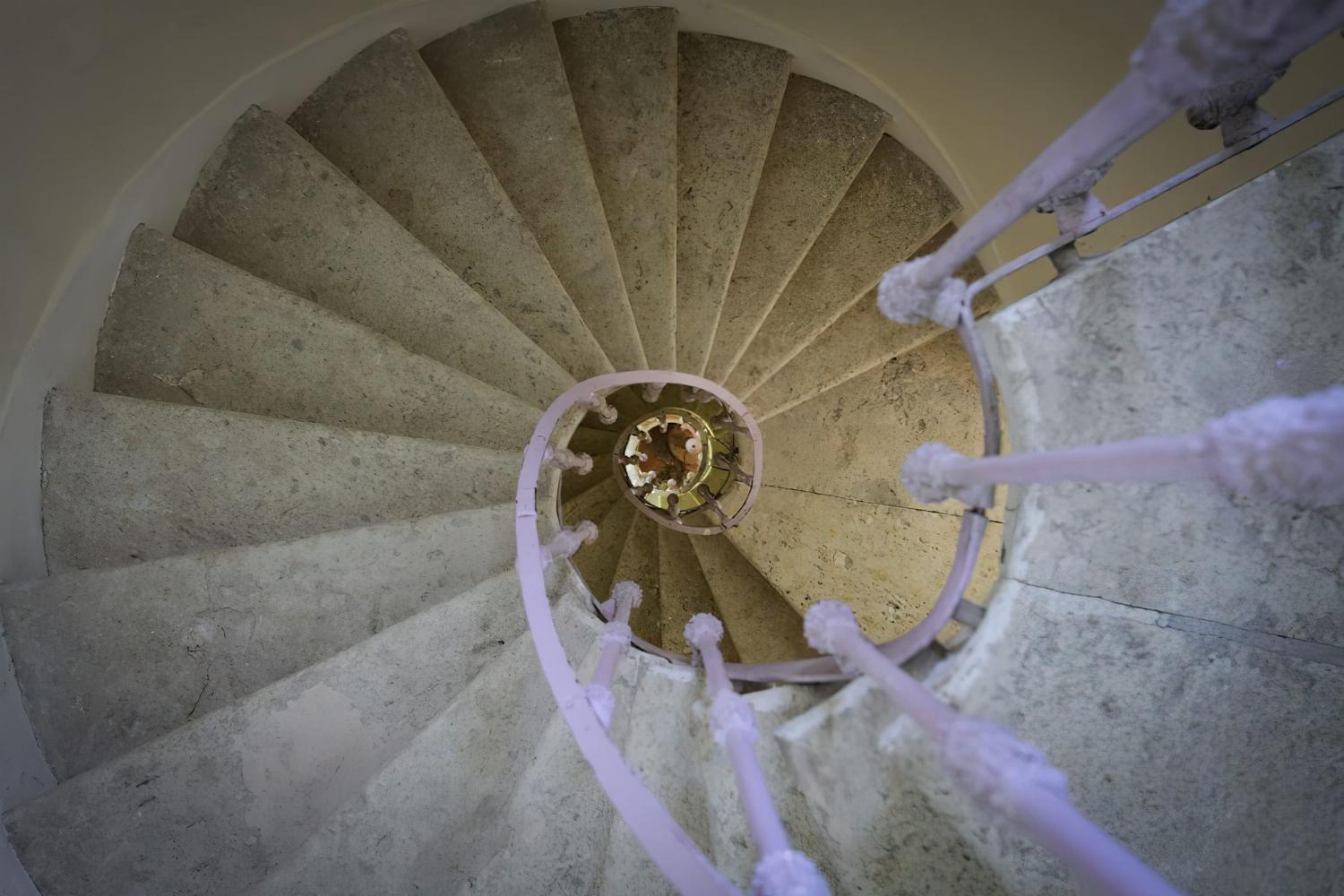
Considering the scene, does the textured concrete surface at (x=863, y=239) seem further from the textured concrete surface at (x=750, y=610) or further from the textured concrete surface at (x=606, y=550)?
the textured concrete surface at (x=606, y=550)

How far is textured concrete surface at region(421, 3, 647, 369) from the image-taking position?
3023 millimetres

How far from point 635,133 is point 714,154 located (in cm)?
39

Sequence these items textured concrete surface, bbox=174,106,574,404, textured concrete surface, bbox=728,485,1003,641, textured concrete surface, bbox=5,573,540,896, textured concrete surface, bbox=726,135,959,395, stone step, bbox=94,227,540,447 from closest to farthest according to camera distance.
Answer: textured concrete surface, bbox=5,573,540,896, stone step, bbox=94,227,540,447, textured concrete surface, bbox=174,106,574,404, textured concrete surface, bbox=726,135,959,395, textured concrete surface, bbox=728,485,1003,641

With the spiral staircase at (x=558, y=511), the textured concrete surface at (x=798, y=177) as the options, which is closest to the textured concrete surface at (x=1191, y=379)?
the spiral staircase at (x=558, y=511)

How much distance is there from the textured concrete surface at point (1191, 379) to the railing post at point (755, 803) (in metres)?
0.72

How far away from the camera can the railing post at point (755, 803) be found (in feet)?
4.05

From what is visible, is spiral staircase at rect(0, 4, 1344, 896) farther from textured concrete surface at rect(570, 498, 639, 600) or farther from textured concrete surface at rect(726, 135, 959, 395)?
textured concrete surface at rect(570, 498, 639, 600)

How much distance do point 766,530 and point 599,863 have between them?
2.73m

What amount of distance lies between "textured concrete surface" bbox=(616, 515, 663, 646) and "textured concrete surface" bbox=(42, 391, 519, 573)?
2.14 meters

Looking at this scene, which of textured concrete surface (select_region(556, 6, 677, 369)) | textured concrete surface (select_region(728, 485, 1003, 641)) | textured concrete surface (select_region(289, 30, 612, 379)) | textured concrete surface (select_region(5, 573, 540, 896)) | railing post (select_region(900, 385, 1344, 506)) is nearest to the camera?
railing post (select_region(900, 385, 1344, 506))

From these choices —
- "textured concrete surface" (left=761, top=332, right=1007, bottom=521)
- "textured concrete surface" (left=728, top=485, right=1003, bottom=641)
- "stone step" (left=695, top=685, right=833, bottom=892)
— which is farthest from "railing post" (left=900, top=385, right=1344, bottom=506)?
"textured concrete surface" (left=728, top=485, right=1003, bottom=641)

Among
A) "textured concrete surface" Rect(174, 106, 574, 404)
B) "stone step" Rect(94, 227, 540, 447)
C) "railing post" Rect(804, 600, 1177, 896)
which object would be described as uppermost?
"textured concrete surface" Rect(174, 106, 574, 404)

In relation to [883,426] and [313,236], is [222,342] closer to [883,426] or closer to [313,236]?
[313,236]

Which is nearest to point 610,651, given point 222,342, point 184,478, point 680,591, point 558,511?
point 558,511
